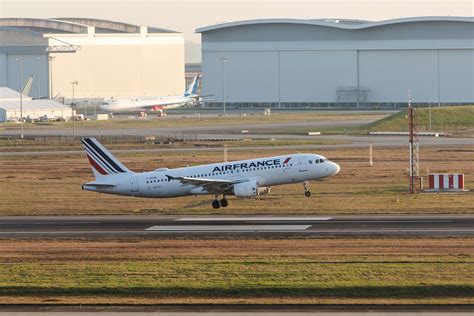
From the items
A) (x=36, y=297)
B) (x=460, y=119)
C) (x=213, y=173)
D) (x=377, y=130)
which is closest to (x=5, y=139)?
(x=377, y=130)

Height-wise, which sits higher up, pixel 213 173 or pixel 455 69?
pixel 455 69

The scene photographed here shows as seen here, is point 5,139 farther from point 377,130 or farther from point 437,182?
point 437,182

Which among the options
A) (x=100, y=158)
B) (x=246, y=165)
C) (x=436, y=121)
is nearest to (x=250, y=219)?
(x=246, y=165)

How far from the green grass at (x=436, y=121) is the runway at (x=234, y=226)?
83.3 metres

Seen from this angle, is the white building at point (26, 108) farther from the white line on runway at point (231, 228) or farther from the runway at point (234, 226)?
the white line on runway at point (231, 228)

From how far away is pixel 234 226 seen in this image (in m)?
53.8

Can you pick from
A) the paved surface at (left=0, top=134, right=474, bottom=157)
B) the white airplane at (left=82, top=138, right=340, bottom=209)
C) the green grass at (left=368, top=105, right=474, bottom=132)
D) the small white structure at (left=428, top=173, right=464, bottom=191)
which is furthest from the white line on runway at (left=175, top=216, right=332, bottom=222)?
the green grass at (left=368, top=105, right=474, bottom=132)

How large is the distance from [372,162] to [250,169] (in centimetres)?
3064

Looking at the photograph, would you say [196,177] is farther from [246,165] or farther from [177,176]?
[246,165]

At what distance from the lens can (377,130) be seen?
138 meters

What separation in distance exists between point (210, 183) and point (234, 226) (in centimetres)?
878

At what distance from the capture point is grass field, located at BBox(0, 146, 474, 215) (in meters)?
61.2

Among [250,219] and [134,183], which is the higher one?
[134,183]

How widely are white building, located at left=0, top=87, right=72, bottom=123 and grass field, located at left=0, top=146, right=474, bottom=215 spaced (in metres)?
81.8
